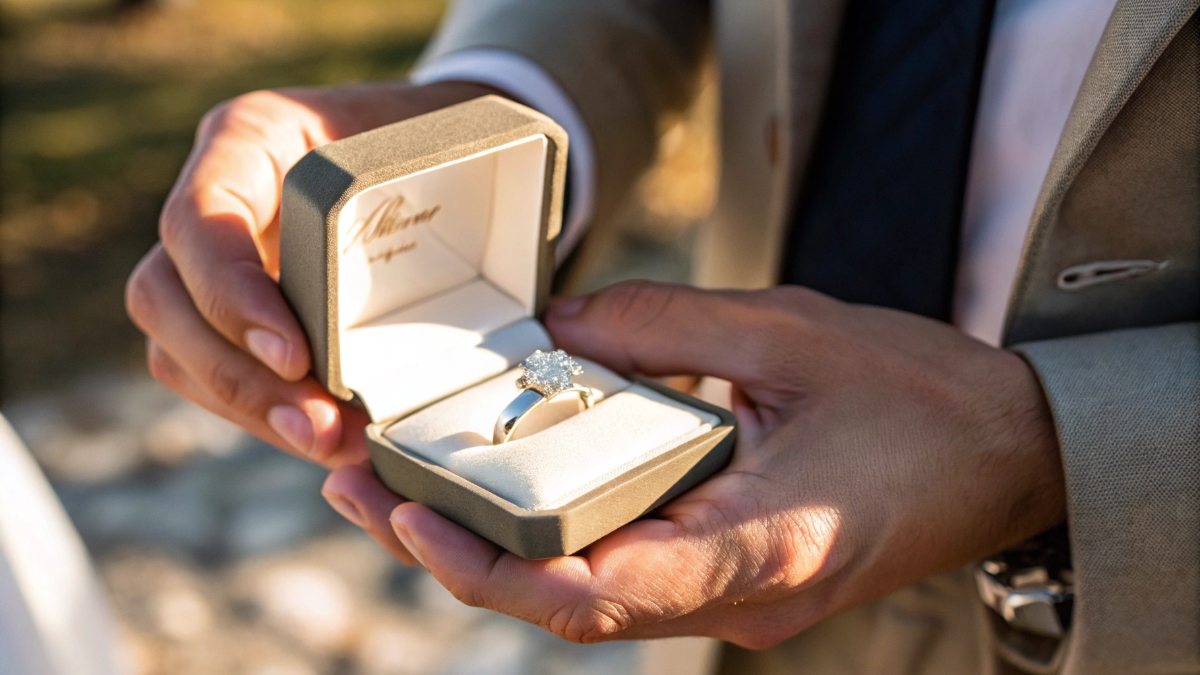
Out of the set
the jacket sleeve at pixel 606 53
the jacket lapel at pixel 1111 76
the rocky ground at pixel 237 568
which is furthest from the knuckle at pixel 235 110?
the rocky ground at pixel 237 568

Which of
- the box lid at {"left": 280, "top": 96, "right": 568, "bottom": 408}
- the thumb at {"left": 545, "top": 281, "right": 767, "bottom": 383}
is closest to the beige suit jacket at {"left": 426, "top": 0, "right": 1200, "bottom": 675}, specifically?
the thumb at {"left": 545, "top": 281, "right": 767, "bottom": 383}

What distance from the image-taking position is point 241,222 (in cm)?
128

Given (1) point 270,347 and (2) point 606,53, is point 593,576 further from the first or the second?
(2) point 606,53

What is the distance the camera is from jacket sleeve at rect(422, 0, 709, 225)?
164cm

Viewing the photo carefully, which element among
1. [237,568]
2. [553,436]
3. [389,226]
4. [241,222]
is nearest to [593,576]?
[553,436]

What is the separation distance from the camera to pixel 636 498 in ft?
3.53

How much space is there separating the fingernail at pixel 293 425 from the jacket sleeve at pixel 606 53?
66 centimetres

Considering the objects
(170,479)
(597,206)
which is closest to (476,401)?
(597,206)

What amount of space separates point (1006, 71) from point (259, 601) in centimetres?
217

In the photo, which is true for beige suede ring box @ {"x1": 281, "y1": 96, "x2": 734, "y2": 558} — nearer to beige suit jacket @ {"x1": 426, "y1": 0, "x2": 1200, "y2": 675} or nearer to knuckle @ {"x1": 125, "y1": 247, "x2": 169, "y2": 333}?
knuckle @ {"x1": 125, "y1": 247, "x2": 169, "y2": 333}

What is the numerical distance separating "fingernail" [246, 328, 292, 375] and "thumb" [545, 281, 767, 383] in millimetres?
338

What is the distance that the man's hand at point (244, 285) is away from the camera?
4.00 ft

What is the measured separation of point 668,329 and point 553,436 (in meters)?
0.24

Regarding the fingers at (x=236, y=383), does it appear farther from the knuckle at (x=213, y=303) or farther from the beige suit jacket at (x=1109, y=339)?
the beige suit jacket at (x=1109, y=339)
